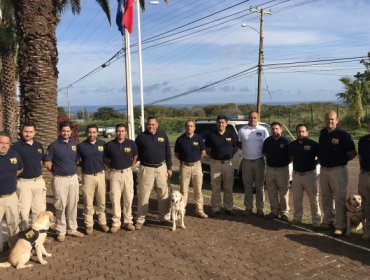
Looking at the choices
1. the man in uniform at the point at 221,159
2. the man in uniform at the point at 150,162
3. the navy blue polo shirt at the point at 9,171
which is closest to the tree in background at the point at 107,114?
the man in uniform at the point at 221,159

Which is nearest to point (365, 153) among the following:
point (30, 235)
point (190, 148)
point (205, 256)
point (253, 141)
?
point (253, 141)

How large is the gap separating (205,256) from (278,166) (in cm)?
250

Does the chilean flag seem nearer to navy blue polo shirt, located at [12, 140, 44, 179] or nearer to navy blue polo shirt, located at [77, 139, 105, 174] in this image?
navy blue polo shirt, located at [77, 139, 105, 174]

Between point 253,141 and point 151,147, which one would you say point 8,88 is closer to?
point 151,147

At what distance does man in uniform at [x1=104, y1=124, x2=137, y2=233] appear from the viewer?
24.9 feet

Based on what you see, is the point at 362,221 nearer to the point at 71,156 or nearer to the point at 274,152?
the point at 274,152

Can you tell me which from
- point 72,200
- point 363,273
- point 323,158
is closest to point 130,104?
point 72,200

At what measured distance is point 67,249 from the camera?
683 centimetres

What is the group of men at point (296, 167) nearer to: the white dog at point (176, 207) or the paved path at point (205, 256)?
the paved path at point (205, 256)

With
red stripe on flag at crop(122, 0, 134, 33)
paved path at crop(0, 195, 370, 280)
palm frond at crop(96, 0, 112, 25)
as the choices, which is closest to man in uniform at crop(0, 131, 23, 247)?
paved path at crop(0, 195, 370, 280)

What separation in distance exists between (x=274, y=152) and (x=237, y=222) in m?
1.53

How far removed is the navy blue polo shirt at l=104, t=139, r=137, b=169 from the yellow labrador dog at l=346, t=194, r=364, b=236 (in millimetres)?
3858

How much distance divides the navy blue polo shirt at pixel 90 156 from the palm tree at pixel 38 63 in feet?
13.7

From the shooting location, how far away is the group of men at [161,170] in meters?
6.67
